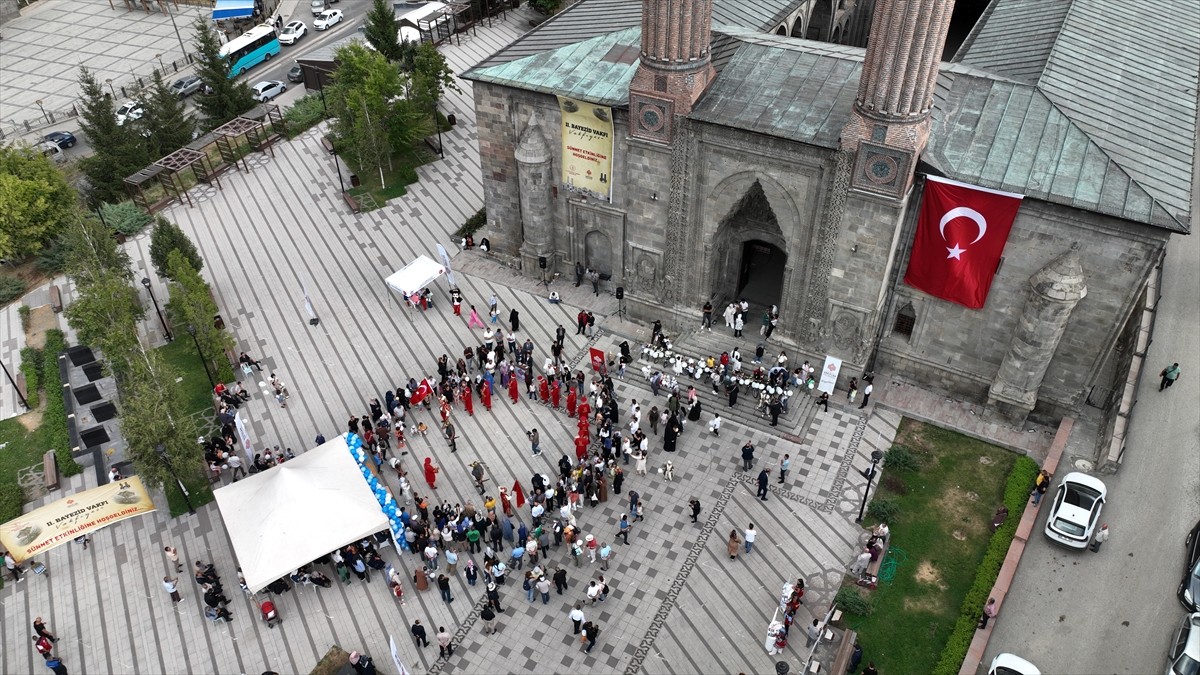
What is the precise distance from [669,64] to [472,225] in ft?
64.8

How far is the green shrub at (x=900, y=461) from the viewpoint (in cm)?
3516

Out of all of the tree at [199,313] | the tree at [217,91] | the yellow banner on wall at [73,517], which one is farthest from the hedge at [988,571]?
the tree at [217,91]

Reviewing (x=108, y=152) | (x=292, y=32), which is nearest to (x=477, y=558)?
(x=108, y=152)

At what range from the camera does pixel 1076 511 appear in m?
31.7

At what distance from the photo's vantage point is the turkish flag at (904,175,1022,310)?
3256 centimetres

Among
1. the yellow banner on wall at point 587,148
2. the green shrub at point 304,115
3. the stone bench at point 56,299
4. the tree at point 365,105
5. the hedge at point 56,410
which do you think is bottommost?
the hedge at point 56,410

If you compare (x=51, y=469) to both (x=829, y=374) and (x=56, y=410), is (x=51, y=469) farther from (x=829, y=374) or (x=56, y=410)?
(x=829, y=374)

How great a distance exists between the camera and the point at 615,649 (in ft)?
95.2

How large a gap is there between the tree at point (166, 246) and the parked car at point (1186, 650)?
45.0 m

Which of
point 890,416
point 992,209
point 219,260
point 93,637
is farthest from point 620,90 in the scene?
point 93,637

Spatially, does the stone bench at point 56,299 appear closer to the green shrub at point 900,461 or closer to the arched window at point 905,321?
the green shrub at point 900,461

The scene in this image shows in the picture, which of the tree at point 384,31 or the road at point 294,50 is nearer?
the tree at point 384,31

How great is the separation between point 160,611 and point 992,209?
116ft

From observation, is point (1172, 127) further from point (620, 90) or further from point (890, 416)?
point (620, 90)
